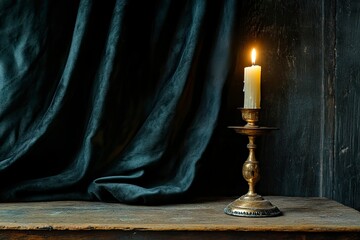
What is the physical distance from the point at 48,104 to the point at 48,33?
18 cm

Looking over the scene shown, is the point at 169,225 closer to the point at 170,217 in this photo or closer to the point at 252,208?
the point at 170,217

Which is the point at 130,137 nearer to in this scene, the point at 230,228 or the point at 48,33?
the point at 48,33

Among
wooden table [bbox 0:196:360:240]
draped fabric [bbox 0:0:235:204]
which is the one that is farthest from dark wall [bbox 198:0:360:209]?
wooden table [bbox 0:196:360:240]

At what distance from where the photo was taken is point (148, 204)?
125 centimetres

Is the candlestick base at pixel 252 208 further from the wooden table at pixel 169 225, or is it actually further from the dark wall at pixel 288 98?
the dark wall at pixel 288 98

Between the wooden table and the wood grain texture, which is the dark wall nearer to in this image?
the wood grain texture

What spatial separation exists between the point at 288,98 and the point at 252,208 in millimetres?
390

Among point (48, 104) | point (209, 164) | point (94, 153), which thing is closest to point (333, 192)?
point (209, 164)

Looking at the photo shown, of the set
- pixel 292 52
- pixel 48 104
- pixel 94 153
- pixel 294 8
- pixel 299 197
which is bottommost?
pixel 299 197

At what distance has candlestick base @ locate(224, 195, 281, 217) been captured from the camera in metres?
1.12

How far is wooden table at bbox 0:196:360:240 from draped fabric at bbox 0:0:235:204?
0.53 ft

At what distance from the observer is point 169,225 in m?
1.03

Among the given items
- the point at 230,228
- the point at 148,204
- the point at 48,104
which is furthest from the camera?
the point at 48,104

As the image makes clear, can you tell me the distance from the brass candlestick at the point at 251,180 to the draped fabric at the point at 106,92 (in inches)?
7.2
